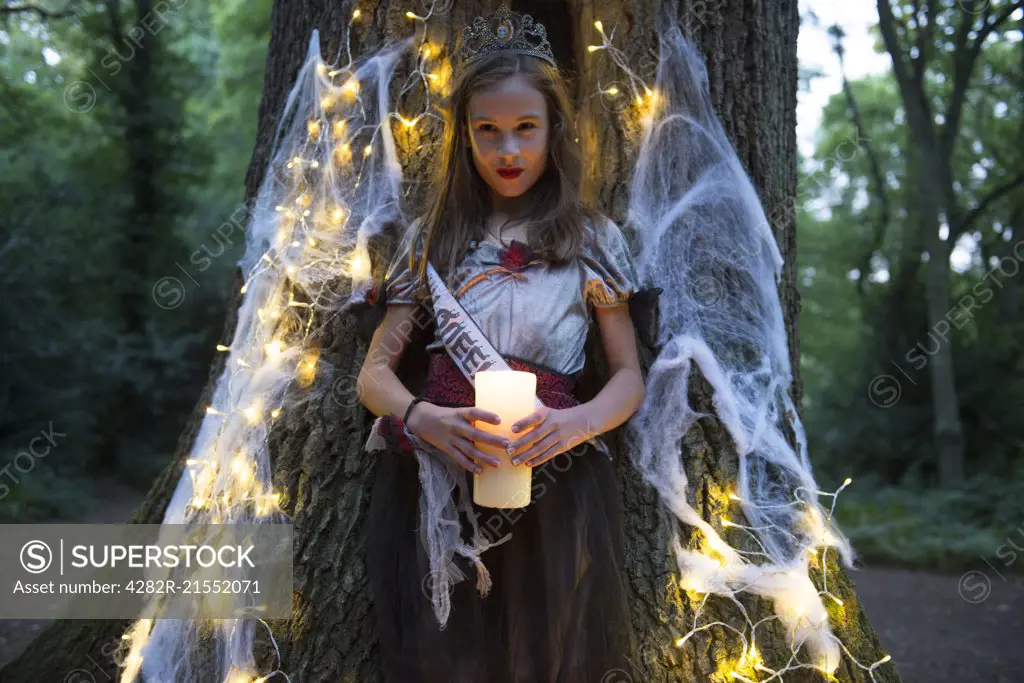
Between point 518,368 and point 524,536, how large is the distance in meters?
0.42

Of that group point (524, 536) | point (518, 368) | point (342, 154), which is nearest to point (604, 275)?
point (518, 368)

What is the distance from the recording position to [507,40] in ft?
6.90

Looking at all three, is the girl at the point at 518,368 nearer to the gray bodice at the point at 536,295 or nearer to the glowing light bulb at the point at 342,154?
the gray bodice at the point at 536,295

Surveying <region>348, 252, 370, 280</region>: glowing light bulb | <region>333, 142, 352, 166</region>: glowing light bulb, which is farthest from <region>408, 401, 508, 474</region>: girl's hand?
<region>333, 142, 352, 166</region>: glowing light bulb

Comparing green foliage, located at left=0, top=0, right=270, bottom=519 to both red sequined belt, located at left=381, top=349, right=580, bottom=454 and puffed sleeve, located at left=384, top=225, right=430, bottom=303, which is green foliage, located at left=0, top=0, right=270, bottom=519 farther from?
red sequined belt, located at left=381, top=349, right=580, bottom=454

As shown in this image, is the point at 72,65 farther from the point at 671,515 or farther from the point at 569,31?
the point at 671,515

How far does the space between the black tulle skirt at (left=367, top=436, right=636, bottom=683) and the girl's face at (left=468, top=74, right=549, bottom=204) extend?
28.0 inches

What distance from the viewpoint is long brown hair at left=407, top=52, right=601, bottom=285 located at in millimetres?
2074

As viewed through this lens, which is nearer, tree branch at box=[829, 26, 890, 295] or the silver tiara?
the silver tiara

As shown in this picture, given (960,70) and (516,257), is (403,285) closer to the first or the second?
(516,257)

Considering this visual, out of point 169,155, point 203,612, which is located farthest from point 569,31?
point 169,155

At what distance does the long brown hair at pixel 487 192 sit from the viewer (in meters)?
2.07

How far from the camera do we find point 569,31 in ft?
9.93

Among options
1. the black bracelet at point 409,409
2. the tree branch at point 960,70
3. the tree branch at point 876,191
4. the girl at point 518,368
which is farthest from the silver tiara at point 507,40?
the tree branch at point 876,191
